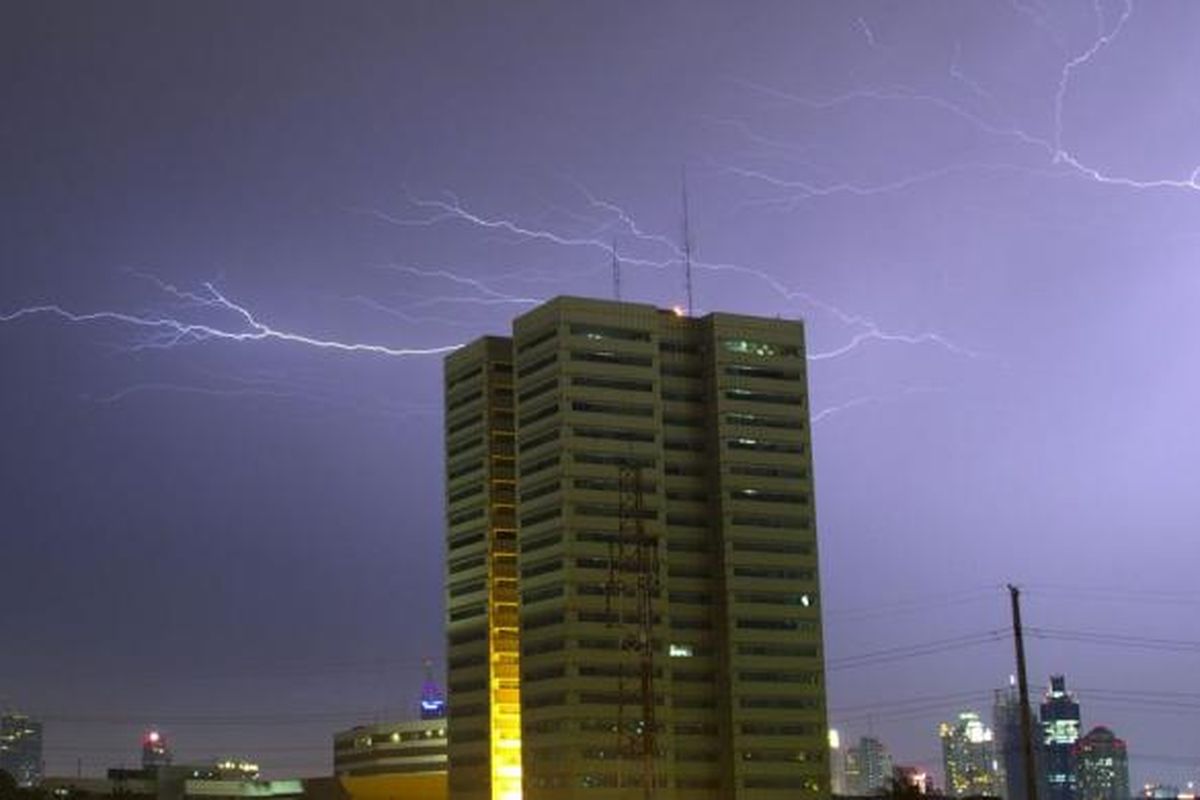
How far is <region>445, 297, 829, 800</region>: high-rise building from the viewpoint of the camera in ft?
562

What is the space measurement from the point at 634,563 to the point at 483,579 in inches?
950

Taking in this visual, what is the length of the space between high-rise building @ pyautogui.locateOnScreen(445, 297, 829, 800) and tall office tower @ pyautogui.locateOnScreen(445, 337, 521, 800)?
0.78 feet

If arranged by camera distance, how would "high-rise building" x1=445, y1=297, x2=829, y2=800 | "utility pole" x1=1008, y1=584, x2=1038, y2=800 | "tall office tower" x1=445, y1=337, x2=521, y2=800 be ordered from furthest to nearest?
"tall office tower" x1=445, y1=337, x2=521, y2=800 → "high-rise building" x1=445, y1=297, x2=829, y2=800 → "utility pole" x1=1008, y1=584, x2=1038, y2=800

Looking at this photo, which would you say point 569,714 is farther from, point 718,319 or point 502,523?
point 718,319

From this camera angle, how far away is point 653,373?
182500mm

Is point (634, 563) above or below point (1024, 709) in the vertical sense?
above

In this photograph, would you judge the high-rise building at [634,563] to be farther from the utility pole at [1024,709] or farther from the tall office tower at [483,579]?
the utility pole at [1024,709]

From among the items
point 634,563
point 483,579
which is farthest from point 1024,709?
point 483,579

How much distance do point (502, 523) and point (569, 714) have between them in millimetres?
27181

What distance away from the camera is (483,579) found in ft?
615

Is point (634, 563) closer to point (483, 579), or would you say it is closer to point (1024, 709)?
point (483, 579)

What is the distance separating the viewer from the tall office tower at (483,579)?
180m

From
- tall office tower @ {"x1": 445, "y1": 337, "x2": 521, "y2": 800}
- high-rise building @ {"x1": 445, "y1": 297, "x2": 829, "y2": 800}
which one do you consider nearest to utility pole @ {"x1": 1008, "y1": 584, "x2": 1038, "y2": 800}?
high-rise building @ {"x1": 445, "y1": 297, "x2": 829, "y2": 800}

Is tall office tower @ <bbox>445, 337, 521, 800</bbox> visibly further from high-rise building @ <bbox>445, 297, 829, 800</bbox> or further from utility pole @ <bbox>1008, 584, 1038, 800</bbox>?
utility pole @ <bbox>1008, 584, 1038, 800</bbox>
